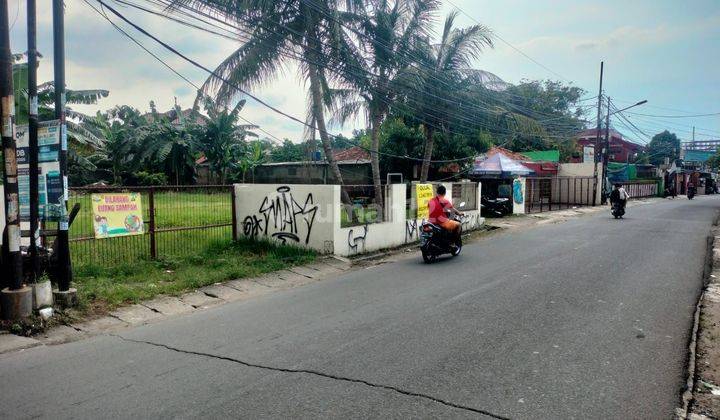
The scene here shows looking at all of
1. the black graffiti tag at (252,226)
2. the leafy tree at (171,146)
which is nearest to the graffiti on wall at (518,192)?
the black graffiti tag at (252,226)

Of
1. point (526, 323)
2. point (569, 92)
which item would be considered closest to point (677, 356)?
point (526, 323)

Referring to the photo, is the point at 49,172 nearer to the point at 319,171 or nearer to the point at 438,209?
the point at 438,209

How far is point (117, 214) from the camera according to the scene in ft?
28.9

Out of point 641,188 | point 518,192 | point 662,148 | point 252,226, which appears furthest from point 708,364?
point 662,148

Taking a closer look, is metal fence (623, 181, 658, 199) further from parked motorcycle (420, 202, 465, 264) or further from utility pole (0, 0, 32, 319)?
utility pole (0, 0, 32, 319)

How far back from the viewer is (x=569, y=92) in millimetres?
45281

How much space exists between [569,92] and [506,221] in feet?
102

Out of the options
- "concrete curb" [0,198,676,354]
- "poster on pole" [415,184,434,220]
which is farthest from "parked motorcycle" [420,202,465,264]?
"poster on pole" [415,184,434,220]

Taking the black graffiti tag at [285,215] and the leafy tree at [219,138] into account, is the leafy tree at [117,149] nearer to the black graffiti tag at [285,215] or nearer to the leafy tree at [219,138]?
the leafy tree at [219,138]

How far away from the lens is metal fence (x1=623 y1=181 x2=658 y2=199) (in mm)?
40750

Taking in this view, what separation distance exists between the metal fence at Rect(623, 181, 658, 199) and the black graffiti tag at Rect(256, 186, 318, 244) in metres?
36.1

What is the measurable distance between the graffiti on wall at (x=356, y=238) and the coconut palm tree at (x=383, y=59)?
9.78 feet

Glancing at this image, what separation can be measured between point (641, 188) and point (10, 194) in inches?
1861

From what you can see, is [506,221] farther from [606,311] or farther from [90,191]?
[90,191]
